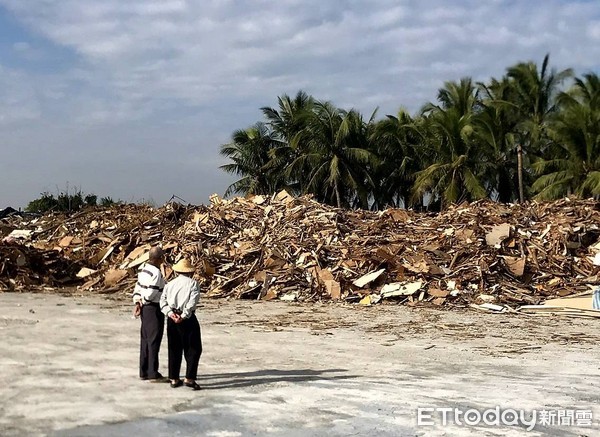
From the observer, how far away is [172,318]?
6.09 meters

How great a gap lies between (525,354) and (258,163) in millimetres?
29579

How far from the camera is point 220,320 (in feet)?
39.0

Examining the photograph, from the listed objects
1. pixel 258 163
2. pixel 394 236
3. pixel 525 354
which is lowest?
pixel 525 354

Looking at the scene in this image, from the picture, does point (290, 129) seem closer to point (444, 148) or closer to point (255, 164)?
point (255, 164)

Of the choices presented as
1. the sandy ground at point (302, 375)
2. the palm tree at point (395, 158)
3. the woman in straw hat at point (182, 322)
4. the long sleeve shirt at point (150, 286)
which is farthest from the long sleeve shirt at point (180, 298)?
the palm tree at point (395, 158)

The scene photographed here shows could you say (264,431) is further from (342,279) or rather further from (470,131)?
(470,131)

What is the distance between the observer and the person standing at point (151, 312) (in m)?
6.45

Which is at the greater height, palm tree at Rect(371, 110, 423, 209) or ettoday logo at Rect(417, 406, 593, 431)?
palm tree at Rect(371, 110, 423, 209)

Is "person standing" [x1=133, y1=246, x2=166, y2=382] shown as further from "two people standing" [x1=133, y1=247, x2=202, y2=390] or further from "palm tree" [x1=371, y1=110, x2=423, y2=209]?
"palm tree" [x1=371, y1=110, x2=423, y2=209]

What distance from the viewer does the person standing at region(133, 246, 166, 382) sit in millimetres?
6453

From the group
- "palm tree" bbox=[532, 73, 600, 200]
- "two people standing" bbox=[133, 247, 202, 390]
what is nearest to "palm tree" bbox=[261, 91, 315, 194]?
"palm tree" bbox=[532, 73, 600, 200]

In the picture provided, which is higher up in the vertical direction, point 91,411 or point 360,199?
point 360,199

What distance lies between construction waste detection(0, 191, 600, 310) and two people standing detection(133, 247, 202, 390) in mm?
8657

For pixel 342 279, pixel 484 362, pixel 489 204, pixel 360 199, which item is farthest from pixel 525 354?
pixel 360 199
